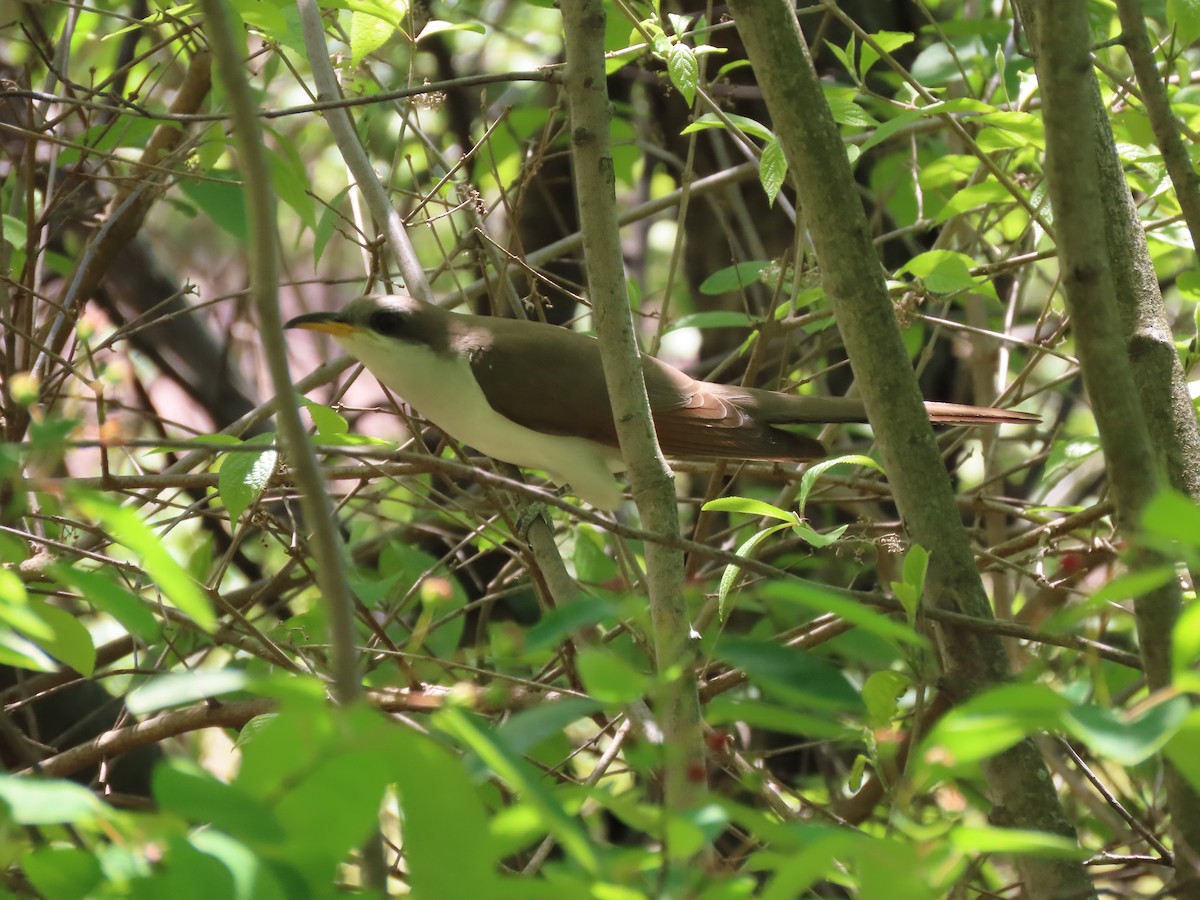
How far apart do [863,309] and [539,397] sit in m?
1.71

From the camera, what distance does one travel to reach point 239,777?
2.59 ft

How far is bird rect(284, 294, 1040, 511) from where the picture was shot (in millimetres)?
3059

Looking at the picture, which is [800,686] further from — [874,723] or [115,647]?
[115,647]

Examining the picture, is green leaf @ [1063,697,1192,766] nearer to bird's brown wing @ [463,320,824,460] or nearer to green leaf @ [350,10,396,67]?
green leaf @ [350,10,396,67]

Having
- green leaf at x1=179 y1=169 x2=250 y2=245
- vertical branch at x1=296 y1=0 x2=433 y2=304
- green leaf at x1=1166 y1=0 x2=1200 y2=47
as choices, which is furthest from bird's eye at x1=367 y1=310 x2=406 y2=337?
green leaf at x1=1166 y1=0 x2=1200 y2=47

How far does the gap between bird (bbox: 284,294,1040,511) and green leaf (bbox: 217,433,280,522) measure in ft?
3.23

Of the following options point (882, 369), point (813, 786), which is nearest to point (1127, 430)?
point (882, 369)

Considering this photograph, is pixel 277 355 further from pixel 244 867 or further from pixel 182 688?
pixel 244 867

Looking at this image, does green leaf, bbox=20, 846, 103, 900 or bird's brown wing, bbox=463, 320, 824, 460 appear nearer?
green leaf, bbox=20, 846, 103, 900

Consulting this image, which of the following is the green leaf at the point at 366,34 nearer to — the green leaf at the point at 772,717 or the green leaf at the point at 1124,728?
the green leaf at the point at 772,717

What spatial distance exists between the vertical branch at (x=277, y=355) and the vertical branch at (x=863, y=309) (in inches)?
35.3

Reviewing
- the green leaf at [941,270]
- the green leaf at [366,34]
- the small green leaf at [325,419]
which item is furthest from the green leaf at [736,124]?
the small green leaf at [325,419]

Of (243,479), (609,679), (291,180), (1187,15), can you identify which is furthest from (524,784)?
(291,180)

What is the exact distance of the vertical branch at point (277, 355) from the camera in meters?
0.94
